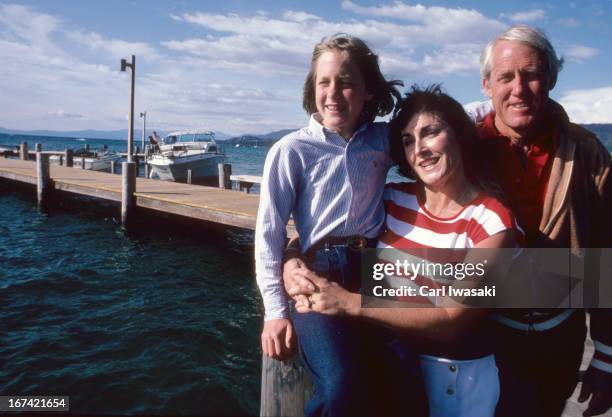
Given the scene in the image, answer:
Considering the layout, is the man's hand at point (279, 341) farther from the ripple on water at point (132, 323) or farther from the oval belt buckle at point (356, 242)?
the ripple on water at point (132, 323)

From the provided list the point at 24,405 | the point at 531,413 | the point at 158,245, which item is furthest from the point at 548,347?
the point at 158,245

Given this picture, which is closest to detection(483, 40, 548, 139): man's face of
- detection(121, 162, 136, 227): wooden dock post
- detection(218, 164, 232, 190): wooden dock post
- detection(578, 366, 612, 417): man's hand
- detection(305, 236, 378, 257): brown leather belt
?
detection(305, 236, 378, 257): brown leather belt

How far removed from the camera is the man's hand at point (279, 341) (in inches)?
78.1

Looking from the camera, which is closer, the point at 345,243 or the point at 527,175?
the point at 527,175

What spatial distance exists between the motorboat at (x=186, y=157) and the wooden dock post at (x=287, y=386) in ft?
79.9

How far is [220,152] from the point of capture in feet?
93.0

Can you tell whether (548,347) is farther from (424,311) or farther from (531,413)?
(424,311)

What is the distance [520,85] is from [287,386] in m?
1.83

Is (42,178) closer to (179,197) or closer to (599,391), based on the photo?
(179,197)

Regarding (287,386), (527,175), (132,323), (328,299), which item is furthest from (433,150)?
(132,323)

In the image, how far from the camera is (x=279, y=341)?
6.57ft

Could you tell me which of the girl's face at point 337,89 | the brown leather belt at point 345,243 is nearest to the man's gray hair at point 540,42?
the girl's face at point 337,89

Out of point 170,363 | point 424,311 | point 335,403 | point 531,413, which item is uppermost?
point 424,311

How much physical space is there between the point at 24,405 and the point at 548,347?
3668 millimetres
